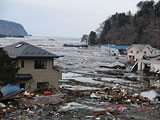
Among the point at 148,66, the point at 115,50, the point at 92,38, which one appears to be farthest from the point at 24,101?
the point at 92,38

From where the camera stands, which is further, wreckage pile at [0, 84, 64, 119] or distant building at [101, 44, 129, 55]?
distant building at [101, 44, 129, 55]

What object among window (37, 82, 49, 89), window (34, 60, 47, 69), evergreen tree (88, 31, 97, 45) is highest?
evergreen tree (88, 31, 97, 45)

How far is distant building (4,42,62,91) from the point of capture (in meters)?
20.8

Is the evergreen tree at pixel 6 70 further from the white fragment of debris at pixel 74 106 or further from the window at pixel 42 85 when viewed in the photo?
the window at pixel 42 85

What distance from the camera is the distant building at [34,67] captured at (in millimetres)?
20797

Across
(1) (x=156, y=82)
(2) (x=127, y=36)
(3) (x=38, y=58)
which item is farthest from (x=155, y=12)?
(3) (x=38, y=58)

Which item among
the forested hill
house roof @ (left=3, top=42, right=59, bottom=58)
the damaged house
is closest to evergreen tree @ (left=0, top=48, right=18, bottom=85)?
house roof @ (left=3, top=42, right=59, bottom=58)

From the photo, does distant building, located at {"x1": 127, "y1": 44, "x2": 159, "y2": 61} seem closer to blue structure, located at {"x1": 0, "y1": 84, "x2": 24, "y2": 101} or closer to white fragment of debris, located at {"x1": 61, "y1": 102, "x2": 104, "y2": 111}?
white fragment of debris, located at {"x1": 61, "y1": 102, "x2": 104, "y2": 111}

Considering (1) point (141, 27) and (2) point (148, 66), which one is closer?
(2) point (148, 66)

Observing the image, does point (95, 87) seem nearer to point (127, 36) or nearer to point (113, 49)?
point (113, 49)

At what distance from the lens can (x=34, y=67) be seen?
21.4m

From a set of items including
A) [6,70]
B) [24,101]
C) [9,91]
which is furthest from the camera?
[9,91]

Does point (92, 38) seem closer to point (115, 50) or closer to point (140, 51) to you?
point (115, 50)

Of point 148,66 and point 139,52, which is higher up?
point 139,52
